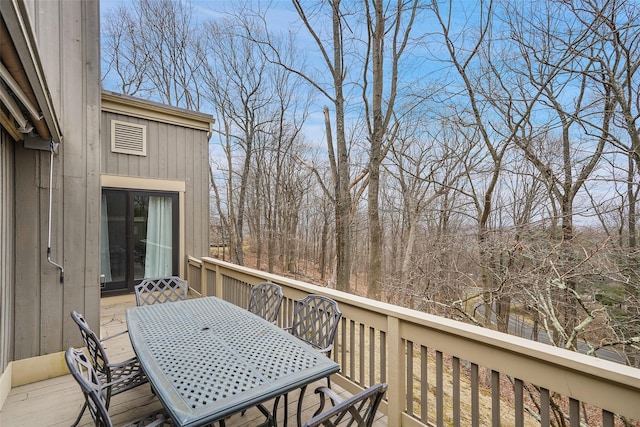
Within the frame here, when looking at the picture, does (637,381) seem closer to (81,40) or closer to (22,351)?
(22,351)

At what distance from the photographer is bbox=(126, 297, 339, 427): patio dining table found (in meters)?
1.34

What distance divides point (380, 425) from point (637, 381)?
1601 mm

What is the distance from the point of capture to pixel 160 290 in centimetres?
337

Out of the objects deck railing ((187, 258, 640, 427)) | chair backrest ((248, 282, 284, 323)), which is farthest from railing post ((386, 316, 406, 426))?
chair backrest ((248, 282, 284, 323))

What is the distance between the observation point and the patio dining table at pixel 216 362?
134 centimetres

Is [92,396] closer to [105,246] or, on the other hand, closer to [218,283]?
[218,283]

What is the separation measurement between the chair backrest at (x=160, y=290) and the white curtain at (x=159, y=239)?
228 cm

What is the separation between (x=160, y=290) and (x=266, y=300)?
53.0 inches

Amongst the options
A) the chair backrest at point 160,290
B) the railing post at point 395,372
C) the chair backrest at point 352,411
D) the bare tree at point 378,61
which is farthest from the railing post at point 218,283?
the chair backrest at point 352,411

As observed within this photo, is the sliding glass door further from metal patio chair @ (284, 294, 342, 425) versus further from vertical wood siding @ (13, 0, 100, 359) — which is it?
metal patio chair @ (284, 294, 342, 425)

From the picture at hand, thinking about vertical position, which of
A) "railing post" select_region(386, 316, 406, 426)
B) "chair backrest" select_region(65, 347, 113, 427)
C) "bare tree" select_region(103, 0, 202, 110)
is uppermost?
"bare tree" select_region(103, 0, 202, 110)

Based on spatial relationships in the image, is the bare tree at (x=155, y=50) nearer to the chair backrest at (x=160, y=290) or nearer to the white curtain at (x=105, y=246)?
the white curtain at (x=105, y=246)

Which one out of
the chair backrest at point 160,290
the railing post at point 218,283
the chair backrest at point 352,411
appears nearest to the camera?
the chair backrest at point 352,411

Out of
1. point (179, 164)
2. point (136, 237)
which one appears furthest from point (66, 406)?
point (179, 164)
